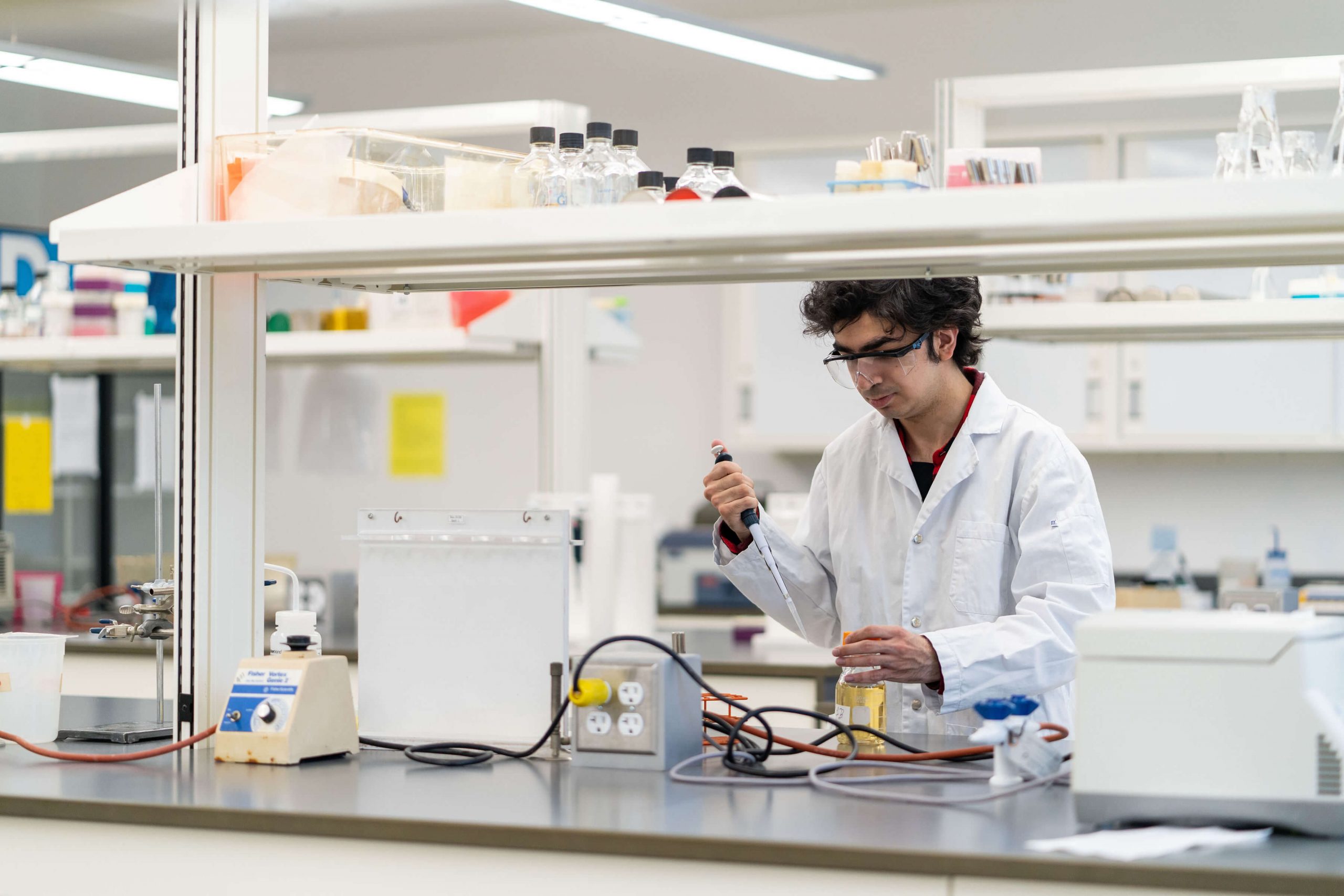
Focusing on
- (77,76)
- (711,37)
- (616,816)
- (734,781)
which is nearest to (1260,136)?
(734,781)

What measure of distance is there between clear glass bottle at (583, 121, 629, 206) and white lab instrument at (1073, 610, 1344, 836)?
747 mm

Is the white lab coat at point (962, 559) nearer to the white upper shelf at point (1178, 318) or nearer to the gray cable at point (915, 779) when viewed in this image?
the gray cable at point (915, 779)

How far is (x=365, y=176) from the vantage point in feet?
5.85

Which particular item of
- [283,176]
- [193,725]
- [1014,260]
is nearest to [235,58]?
[283,176]

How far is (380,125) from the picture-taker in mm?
3686

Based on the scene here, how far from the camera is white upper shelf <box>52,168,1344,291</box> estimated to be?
54.8 inches

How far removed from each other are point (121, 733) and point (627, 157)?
103 cm

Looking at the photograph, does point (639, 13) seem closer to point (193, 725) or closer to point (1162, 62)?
point (1162, 62)

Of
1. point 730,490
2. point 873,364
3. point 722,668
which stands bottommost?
point 722,668

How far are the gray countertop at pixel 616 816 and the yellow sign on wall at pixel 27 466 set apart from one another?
3428 mm

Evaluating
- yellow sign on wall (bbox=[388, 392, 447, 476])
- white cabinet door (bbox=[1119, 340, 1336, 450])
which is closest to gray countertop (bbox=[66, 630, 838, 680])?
white cabinet door (bbox=[1119, 340, 1336, 450])

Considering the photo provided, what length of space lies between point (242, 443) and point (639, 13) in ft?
7.57

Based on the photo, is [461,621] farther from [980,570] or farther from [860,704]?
[980,570]

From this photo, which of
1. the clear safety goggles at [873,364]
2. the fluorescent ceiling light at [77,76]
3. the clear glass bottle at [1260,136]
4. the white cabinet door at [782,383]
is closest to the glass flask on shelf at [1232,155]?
the clear glass bottle at [1260,136]
